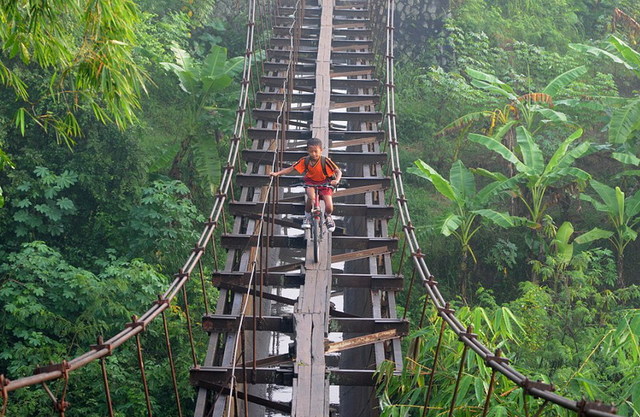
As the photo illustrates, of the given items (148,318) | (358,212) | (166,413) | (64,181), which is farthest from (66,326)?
(148,318)

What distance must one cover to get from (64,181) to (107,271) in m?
1.75

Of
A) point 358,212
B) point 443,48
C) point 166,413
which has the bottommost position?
point 166,413

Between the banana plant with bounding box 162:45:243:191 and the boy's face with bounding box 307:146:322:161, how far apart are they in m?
3.91

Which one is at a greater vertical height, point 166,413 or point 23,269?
point 23,269

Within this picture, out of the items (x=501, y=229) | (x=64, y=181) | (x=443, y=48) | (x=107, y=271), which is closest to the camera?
(x=107, y=271)

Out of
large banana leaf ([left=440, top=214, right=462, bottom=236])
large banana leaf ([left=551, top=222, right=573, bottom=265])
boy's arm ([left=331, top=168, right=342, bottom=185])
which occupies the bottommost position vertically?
large banana leaf ([left=551, top=222, right=573, bottom=265])

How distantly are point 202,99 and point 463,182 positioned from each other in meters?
3.88

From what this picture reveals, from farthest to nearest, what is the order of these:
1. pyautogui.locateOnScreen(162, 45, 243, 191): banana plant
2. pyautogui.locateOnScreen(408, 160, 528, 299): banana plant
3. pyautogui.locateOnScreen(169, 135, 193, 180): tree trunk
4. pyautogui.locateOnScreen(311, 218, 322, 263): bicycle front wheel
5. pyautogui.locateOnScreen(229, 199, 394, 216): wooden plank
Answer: pyautogui.locateOnScreen(169, 135, 193, 180): tree trunk → pyautogui.locateOnScreen(162, 45, 243, 191): banana plant → pyautogui.locateOnScreen(408, 160, 528, 299): banana plant → pyautogui.locateOnScreen(229, 199, 394, 216): wooden plank → pyautogui.locateOnScreen(311, 218, 322, 263): bicycle front wheel

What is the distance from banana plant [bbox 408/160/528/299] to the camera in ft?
34.7

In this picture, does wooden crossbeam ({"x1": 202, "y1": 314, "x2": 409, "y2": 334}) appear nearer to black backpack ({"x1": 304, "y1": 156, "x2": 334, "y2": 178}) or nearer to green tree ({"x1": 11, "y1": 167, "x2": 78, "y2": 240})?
black backpack ({"x1": 304, "y1": 156, "x2": 334, "y2": 178})

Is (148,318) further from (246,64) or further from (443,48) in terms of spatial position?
(443,48)

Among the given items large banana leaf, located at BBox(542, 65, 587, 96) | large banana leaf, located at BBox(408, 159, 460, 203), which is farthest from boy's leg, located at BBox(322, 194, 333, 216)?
large banana leaf, located at BBox(542, 65, 587, 96)

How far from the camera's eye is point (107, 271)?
941 centimetres

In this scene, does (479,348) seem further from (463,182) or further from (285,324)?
(463,182)
